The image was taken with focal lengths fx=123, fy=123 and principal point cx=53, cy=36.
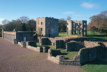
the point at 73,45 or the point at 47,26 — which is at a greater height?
the point at 47,26

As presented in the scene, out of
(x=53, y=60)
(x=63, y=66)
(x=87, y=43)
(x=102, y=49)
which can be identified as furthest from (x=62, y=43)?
(x=63, y=66)

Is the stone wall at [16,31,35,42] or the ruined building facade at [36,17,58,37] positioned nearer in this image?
the stone wall at [16,31,35,42]

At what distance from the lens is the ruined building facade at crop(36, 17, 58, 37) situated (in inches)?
1664

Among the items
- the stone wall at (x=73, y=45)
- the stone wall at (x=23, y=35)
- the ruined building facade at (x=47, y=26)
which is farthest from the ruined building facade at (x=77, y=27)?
the stone wall at (x=73, y=45)

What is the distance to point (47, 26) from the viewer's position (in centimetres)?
4259

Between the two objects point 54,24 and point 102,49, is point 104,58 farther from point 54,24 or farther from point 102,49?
point 54,24

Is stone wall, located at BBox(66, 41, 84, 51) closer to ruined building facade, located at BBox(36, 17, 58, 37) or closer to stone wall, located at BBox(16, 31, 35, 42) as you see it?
stone wall, located at BBox(16, 31, 35, 42)

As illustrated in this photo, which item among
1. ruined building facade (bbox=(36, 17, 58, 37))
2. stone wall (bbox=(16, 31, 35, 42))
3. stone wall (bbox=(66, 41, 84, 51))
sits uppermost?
ruined building facade (bbox=(36, 17, 58, 37))

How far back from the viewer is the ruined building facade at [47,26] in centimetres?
4226

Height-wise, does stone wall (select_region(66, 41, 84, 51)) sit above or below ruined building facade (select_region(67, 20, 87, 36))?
below

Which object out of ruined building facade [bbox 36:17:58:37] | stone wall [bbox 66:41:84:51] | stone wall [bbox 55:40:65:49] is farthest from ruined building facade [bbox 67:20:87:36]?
stone wall [bbox 66:41:84:51]

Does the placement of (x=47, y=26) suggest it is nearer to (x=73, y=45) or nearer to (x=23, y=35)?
(x=23, y=35)

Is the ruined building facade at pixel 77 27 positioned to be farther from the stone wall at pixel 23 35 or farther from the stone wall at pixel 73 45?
the stone wall at pixel 73 45

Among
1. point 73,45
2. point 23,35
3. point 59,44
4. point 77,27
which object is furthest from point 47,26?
point 73,45
